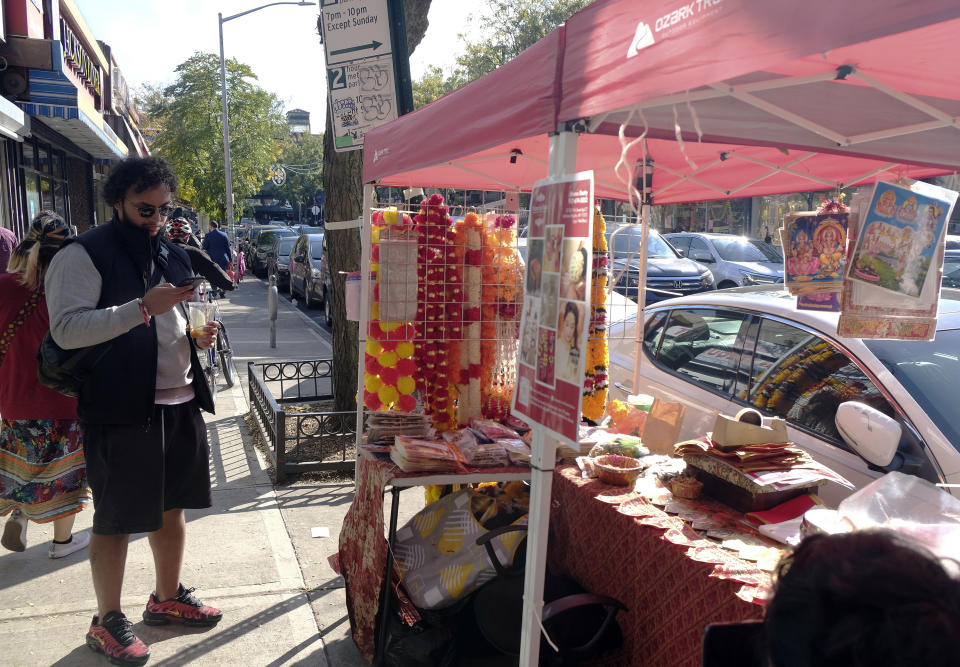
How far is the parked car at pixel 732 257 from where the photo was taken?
47.1 ft

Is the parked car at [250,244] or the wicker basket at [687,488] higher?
the parked car at [250,244]

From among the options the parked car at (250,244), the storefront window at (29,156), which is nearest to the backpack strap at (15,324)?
the storefront window at (29,156)

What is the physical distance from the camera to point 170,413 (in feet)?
10.6

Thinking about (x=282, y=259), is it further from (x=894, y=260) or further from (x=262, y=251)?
(x=894, y=260)

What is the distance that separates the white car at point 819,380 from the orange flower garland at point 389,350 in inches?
64.9

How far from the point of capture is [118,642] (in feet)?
10.2

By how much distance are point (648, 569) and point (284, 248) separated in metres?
19.9

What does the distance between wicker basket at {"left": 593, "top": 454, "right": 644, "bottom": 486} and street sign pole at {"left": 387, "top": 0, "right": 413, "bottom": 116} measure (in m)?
3.17

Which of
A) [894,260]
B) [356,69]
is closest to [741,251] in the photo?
[356,69]

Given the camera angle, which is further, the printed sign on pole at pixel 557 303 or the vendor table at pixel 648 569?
the vendor table at pixel 648 569

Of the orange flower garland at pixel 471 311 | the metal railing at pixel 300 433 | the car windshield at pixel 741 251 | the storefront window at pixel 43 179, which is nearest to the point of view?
the orange flower garland at pixel 471 311

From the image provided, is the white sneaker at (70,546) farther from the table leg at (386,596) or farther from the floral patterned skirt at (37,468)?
the table leg at (386,596)

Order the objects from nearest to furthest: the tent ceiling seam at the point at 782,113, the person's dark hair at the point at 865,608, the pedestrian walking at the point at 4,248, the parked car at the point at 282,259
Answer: the person's dark hair at the point at 865,608 → the tent ceiling seam at the point at 782,113 → the pedestrian walking at the point at 4,248 → the parked car at the point at 282,259

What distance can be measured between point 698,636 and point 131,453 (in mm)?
2360
